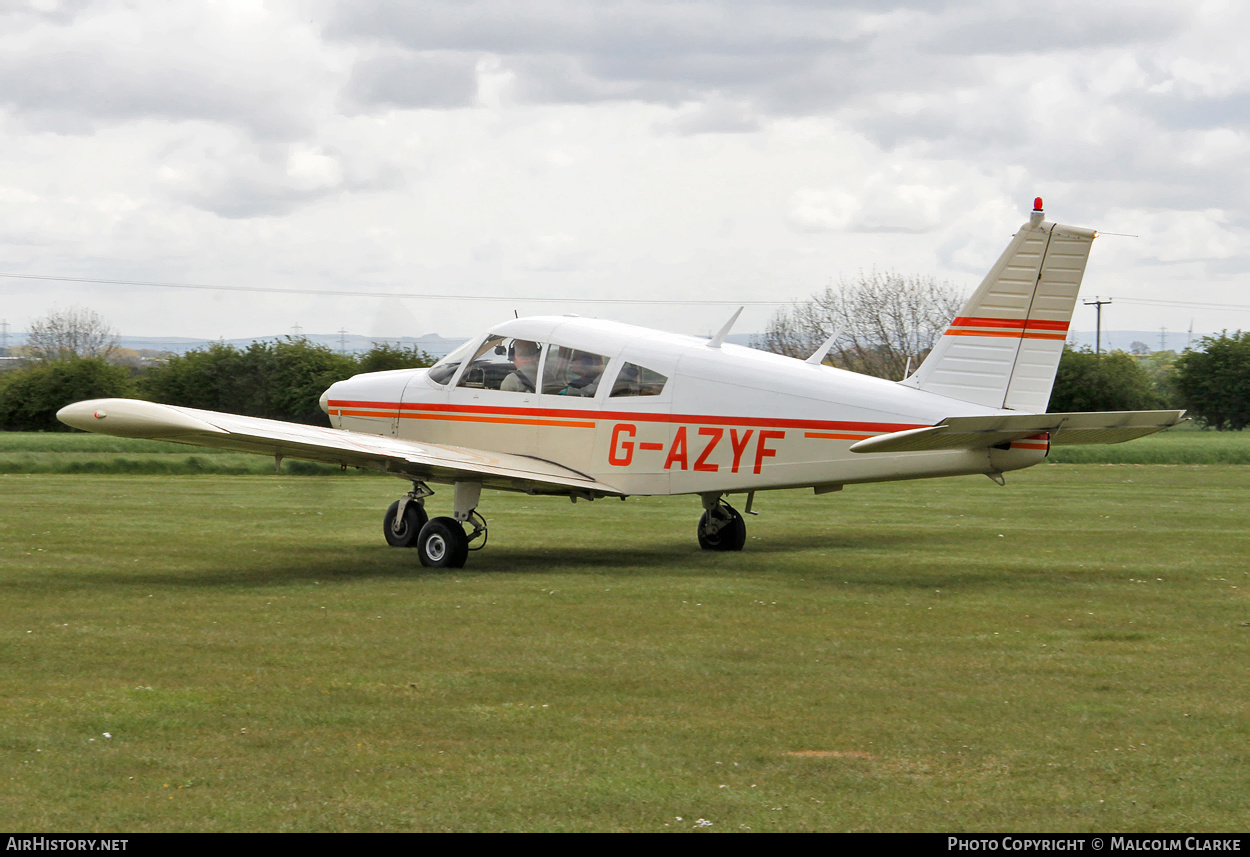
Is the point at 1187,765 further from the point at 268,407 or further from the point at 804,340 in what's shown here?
the point at 804,340

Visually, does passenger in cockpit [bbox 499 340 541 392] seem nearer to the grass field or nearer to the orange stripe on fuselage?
the orange stripe on fuselage

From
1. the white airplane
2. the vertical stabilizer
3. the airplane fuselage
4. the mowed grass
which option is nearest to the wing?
the white airplane

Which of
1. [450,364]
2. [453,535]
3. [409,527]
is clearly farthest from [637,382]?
[409,527]

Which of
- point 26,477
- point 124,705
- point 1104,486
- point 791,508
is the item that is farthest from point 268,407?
point 124,705

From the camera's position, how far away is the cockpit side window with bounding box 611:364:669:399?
13.7 metres

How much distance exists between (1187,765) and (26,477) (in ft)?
90.0

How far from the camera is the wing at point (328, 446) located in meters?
11.1

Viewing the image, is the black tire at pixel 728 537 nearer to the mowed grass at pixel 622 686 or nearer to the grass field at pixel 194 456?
the mowed grass at pixel 622 686

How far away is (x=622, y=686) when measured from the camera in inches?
307

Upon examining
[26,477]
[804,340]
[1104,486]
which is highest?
[804,340]

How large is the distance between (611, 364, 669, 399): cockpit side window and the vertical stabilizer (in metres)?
3.00

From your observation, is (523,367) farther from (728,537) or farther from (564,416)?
(728,537)

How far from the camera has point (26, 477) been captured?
93.4 ft
